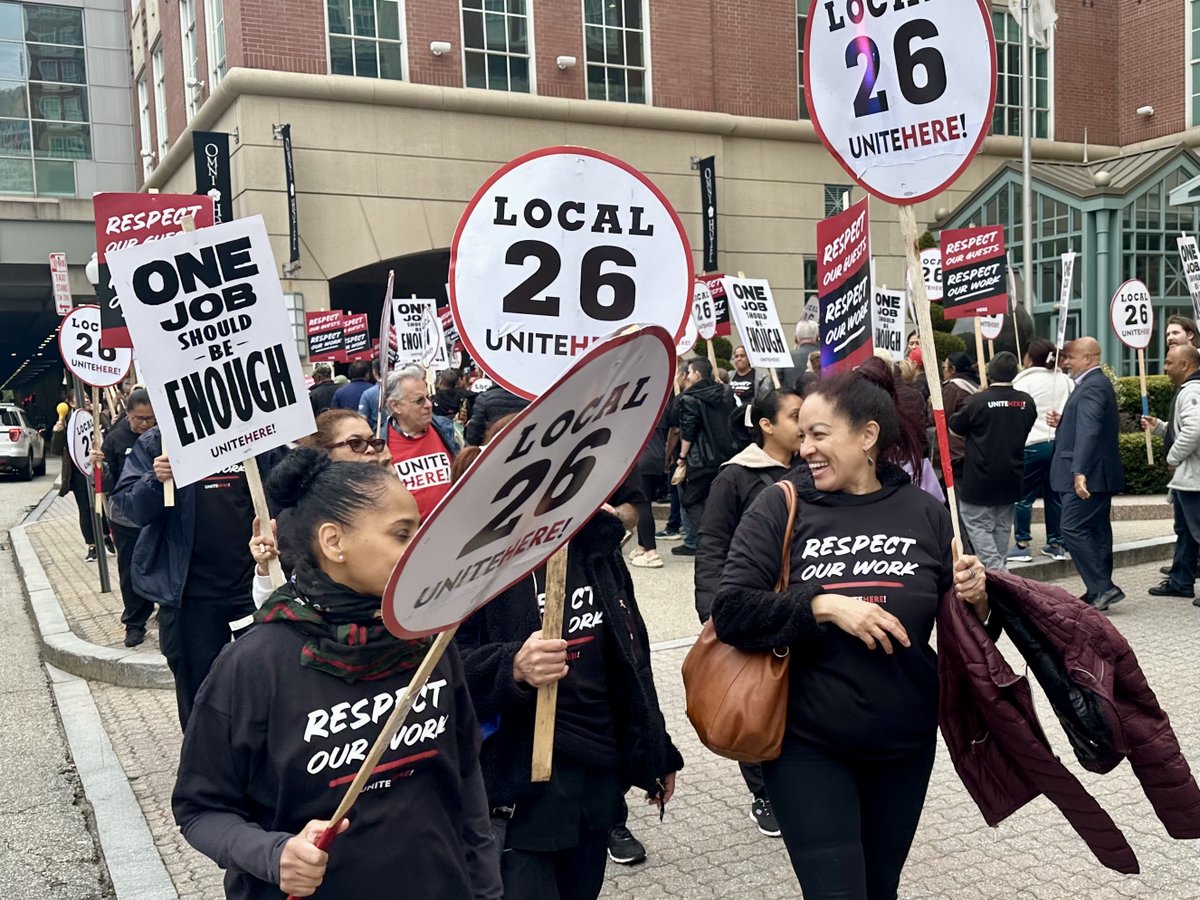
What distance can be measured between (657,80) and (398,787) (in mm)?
25090

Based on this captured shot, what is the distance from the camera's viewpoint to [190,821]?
2262 millimetres

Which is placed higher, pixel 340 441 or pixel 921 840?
pixel 340 441

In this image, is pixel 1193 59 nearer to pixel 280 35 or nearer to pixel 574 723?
pixel 280 35

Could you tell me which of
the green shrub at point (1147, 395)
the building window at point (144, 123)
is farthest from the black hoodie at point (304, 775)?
the building window at point (144, 123)

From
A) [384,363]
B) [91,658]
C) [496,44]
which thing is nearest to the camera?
[384,363]

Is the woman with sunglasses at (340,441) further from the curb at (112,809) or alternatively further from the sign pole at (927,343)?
the sign pole at (927,343)

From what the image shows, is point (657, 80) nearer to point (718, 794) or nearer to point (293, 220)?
point (293, 220)

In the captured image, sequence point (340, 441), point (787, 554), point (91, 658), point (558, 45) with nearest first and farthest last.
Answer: point (787, 554) → point (340, 441) → point (91, 658) → point (558, 45)

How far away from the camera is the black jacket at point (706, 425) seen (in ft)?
35.2

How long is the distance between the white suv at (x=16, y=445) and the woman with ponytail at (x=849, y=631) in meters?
28.5

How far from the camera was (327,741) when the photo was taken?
229cm

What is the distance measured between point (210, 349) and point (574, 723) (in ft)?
6.95

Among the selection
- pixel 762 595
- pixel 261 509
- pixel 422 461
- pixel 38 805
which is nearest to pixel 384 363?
pixel 422 461

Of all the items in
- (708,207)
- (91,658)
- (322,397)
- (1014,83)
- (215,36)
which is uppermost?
(215,36)
